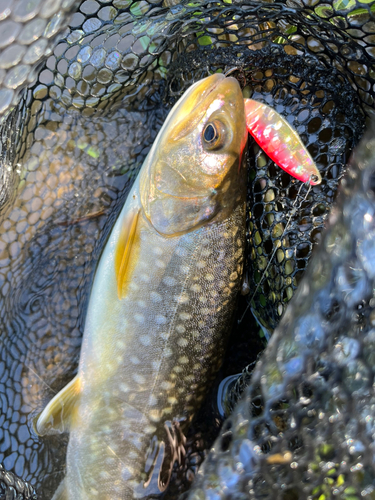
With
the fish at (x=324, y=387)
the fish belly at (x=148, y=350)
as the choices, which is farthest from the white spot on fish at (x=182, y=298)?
the fish at (x=324, y=387)

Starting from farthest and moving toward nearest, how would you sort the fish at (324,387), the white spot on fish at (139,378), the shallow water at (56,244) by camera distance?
1. the shallow water at (56,244)
2. the white spot on fish at (139,378)
3. the fish at (324,387)

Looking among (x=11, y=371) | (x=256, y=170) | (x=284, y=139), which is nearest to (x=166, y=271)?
(x=256, y=170)

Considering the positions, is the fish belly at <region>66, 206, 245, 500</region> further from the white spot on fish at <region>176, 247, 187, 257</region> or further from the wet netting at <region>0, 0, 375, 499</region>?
A: the wet netting at <region>0, 0, 375, 499</region>

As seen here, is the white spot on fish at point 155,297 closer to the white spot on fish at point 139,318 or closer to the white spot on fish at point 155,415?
the white spot on fish at point 139,318

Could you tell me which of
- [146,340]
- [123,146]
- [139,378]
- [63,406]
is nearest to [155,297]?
[146,340]

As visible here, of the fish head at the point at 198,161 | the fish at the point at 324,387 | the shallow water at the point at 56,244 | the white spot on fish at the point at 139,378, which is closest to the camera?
the fish at the point at 324,387

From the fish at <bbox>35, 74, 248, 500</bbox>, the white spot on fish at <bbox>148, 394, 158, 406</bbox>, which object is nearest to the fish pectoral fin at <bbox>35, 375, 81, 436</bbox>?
the fish at <bbox>35, 74, 248, 500</bbox>
